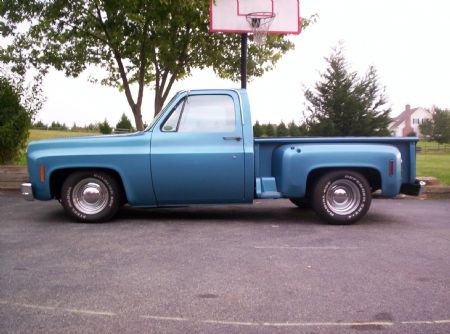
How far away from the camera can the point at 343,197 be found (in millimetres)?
7074

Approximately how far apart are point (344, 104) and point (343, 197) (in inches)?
1268

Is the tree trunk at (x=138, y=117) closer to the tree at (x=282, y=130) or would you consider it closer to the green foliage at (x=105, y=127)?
the green foliage at (x=105, y=127)

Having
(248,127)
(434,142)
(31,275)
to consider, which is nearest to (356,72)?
(248,127)

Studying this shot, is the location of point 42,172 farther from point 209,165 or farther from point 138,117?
point 138,117

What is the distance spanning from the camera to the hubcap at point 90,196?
709cm

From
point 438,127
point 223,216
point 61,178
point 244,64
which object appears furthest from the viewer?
point 438,127

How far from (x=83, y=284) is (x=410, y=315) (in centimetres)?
248

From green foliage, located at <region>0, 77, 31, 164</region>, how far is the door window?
6562 millimetres

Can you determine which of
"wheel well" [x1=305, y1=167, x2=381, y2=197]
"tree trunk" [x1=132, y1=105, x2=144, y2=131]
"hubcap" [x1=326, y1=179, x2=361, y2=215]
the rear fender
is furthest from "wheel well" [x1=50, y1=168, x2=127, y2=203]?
"tree trunk" [x1=132, y1=105, x2=144, y2=131]

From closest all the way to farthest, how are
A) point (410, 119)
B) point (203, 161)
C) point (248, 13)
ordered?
point (203, 161), point (248, 13), point (410, 119)

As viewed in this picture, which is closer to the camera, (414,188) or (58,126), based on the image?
(414,188)

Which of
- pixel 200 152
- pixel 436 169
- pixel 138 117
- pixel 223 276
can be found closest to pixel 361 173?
pixel 200 152

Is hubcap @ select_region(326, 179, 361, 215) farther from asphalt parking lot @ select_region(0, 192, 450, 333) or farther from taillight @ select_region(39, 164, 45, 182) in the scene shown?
taillight @ select_region(39, 164, 45, 182)

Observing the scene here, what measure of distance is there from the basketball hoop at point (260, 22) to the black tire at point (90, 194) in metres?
6.45
